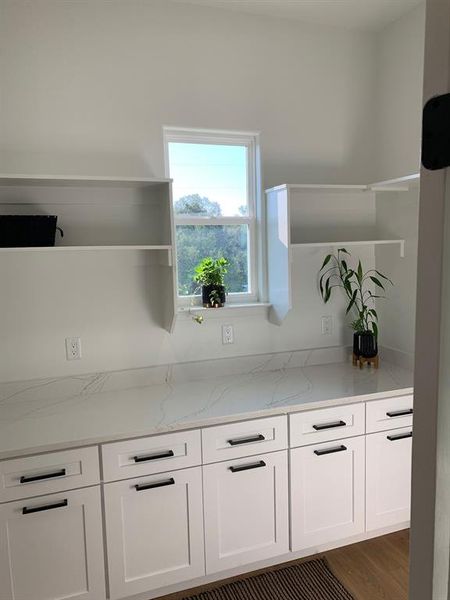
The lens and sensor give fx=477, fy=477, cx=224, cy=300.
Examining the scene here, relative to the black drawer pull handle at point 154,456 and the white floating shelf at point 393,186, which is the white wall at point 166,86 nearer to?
the white floating shelf at point 393,186

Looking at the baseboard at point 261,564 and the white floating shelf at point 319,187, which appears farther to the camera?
the white floating shelf at point 319,187

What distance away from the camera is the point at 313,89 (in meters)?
2.83

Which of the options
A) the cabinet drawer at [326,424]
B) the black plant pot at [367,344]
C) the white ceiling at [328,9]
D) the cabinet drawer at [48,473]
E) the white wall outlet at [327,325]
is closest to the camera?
the cabinet drawer at [48,473]

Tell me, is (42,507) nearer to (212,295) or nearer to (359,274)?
(212,295)

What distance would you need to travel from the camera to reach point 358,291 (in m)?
3.04

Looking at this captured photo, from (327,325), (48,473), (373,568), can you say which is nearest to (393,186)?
(327,325)

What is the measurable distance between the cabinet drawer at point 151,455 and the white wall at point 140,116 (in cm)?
64

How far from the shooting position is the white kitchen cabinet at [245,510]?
216 centimetres

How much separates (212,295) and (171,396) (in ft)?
1.91

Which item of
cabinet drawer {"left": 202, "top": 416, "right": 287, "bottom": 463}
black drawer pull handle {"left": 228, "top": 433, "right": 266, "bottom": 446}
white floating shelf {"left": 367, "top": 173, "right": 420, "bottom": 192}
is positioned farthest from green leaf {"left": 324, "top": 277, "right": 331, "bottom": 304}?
black drawer pull handle {"left": 228, "top": 433, "right": 266, "bottom": 446}

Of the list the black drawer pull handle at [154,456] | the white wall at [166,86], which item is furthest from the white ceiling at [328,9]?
the black drawer pull handle at [154,456]

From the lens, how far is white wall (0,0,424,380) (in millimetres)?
2336

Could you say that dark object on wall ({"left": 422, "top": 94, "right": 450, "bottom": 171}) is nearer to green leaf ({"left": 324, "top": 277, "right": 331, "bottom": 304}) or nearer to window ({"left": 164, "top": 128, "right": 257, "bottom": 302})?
window ({"left": 164, "top": 128, "right": 257, "bottom": 302})

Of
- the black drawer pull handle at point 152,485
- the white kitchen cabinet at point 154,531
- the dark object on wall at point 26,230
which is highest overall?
the dark object on wall at point 26,230
